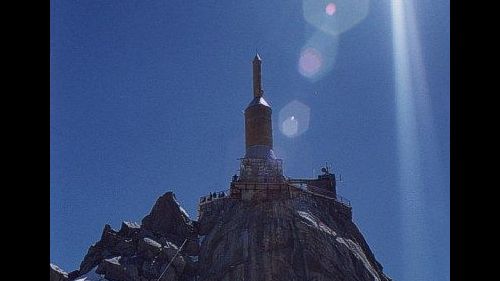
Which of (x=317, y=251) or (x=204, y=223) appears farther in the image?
(x=204, y=223)

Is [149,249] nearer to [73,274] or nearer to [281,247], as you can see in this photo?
[73,274]

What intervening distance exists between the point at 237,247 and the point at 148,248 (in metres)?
12.0

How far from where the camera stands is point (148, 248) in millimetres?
61375

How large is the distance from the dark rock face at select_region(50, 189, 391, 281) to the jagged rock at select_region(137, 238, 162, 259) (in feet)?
0.41

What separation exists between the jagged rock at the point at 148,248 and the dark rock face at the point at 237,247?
125 millimetres

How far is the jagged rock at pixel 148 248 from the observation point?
60812 mm

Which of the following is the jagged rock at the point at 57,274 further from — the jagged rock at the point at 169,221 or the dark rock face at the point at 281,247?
the dark rock face at the point at 281,247

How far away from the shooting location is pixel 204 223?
69500 millimetres

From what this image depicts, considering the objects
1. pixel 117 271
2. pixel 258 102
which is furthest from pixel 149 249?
pixel 258 102

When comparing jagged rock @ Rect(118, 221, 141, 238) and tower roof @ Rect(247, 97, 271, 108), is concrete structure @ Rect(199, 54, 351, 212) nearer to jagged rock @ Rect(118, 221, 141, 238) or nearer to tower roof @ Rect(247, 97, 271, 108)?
tower roof @ Rect(247, 97, 271, 108)
